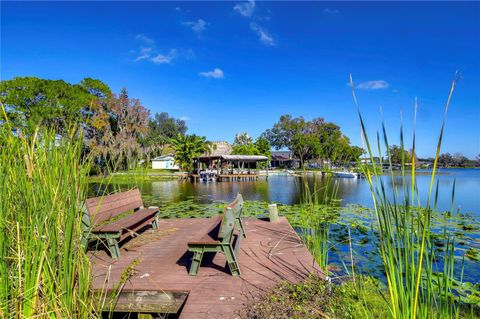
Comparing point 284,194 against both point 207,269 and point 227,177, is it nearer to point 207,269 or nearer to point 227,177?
point 227,177

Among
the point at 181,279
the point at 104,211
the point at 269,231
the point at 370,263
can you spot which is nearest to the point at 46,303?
the point at 181,279

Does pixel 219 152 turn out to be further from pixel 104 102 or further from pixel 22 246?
pixel 22 246

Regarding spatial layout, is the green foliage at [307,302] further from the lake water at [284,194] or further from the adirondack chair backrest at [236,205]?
the lake water at [284,194]

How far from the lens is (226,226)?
132 inches

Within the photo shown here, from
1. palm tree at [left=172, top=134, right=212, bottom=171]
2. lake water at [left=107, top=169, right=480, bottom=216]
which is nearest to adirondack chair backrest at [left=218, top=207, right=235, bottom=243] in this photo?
lake water at [left=107, top=169, right=480, bottom=216]

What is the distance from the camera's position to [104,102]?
112 feet

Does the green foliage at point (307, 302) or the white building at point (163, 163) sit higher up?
the white building at point (163, 163)

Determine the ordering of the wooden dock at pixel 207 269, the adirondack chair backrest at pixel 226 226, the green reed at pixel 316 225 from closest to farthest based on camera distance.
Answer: the wooden dock at pixel 207 269
the adirondack chair backrest at pixel 226 226
the green reed at pixel 316 225

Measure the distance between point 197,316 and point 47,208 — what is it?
1.85 m

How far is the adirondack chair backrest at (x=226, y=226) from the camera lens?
10.8 ft

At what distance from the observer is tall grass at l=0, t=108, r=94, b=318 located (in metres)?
1.33

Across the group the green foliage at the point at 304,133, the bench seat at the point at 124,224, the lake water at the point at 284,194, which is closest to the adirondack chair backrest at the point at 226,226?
the bench seat at the point at 124,224

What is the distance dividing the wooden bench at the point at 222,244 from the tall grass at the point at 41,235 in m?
1.92

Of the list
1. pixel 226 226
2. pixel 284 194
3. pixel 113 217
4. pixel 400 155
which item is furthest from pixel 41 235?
pixel 284 194
